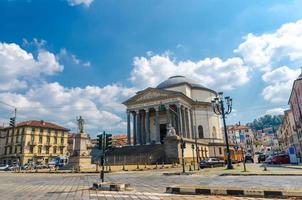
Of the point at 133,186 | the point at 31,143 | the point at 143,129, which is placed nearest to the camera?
the point at 133,186

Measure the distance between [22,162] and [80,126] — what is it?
42.8 m

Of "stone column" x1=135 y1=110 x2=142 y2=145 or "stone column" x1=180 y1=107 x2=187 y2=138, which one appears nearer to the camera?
"stone column" x1=180 y1=107 x2=187 y2=138

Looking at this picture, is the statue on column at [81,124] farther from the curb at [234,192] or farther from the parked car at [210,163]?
the curb at [234,192]

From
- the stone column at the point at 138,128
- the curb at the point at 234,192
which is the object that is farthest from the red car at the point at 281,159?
the curb at the point at 234,192

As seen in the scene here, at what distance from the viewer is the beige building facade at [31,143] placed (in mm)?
63594

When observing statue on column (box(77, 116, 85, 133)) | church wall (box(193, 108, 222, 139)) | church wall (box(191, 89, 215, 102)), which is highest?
church wall (box(191, 89, 215, 102))

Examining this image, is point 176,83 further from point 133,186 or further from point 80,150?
point 133,186

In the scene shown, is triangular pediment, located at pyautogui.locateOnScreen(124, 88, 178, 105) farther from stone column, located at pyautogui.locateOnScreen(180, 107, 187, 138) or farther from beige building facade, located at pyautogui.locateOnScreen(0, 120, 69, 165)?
beige building facade, located at pyautogui.locateOnScreen(0, 120, 69, 165)

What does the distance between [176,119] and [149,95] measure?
8449 millimetres

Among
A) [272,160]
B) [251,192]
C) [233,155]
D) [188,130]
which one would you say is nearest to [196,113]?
[188,130]

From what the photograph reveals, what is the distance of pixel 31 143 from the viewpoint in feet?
212

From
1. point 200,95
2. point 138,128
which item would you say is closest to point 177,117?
point 138,128

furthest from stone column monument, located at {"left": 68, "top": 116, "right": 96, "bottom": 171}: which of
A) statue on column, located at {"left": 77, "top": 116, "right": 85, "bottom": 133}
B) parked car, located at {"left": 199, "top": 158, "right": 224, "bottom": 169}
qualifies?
parked car, located at {"left": 199, "top": 158, "right": 224, "bottom": 169}

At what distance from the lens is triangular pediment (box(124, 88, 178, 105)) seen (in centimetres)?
5350
